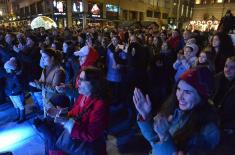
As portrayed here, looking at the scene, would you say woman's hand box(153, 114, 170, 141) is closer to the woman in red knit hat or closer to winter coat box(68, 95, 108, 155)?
the woman in red knit hat

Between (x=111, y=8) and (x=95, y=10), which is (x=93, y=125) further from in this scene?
(x=111, y=8)

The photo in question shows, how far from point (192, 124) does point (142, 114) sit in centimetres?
40

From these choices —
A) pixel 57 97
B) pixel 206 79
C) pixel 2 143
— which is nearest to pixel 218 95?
pixel 206 79

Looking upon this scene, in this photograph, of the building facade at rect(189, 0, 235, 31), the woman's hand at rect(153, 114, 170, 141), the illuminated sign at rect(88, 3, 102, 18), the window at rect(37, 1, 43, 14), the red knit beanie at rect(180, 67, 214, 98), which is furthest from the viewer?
the building facade at rect(189, 0, 235, 31)

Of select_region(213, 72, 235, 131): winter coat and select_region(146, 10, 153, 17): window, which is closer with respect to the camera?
select_region(213, 72, 235, 131): winter coat

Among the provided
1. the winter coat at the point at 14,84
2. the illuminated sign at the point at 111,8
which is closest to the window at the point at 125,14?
the illuminated sign at the point at 111,8

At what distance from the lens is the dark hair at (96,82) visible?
2.78 metres

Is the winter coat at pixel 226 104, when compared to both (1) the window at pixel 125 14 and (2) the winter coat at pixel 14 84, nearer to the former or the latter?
(2) the winter coat at pixel 14 84

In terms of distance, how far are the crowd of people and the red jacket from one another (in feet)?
0.03

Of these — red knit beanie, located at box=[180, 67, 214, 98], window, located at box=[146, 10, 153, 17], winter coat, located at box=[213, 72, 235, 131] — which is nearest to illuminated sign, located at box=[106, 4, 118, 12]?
window, located at box=[146, 10, 153, 17]

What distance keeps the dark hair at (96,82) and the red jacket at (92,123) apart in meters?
0.07

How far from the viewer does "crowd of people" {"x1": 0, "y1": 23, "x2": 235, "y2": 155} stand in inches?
80.0

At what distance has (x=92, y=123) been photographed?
2646 mm

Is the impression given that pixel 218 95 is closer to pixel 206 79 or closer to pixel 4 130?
pixel 206 79
